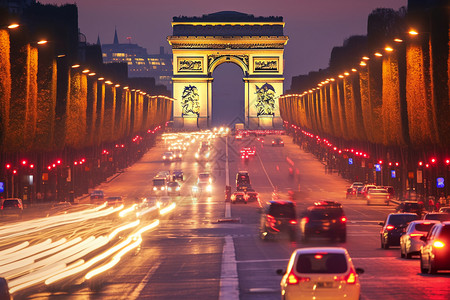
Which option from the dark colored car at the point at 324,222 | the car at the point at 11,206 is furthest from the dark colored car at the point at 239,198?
the dark colored car at the point at 324,222

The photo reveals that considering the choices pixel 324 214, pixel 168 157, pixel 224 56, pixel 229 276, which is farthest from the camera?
pixel 224 56

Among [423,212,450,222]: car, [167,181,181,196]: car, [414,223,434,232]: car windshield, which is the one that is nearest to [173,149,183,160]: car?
[167,181,181,196]: car

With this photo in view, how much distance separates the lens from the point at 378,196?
70.4m

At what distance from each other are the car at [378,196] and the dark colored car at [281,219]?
3191cm

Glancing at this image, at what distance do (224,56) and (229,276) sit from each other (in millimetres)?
170227

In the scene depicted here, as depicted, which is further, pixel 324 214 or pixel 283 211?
pixel 283 211

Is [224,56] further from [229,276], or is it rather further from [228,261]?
[229,276]

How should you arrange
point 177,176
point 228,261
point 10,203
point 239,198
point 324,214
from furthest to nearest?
1. point 177,176
2. point 239,198
3. point 10,203
4. point 324,214
5. point 228,261

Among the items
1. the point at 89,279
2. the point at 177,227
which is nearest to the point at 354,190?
the point at 177,227

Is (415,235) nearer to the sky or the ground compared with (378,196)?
nearer to the sky

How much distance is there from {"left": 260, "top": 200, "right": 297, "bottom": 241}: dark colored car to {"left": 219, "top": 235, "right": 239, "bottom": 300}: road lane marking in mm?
2485

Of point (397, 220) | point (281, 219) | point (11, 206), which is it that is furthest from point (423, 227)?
point (11, 206)

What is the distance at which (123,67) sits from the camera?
149750 mm

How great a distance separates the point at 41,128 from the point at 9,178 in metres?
5.15
